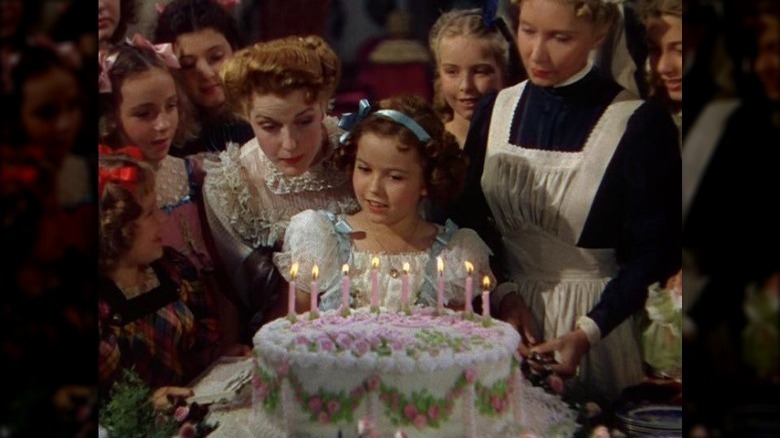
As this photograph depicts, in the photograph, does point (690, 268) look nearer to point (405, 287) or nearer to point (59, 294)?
point (405, 287)

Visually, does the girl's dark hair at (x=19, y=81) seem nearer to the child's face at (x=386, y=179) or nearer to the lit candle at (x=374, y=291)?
the child's face at (x=386, y=179)

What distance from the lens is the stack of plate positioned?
345 cm

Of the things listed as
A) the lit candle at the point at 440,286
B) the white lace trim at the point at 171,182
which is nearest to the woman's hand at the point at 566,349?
the lit candle at the point at 440,286

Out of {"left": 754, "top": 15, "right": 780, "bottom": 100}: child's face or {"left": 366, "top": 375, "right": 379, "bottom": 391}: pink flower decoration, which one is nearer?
{"left": 366, "top": 375, "right": 379, "bottom": 391}: pink flower decoration

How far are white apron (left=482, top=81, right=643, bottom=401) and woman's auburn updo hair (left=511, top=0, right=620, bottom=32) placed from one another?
0.22 metres

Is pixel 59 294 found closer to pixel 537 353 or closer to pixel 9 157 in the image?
pixel 9 157

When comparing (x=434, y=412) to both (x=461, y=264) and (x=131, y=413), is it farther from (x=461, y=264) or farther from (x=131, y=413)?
(x=131, y=413)

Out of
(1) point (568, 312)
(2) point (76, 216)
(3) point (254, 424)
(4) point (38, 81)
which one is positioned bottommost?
(3) point (254, 424)

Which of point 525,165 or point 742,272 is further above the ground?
point 525,165

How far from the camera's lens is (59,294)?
3.37 metres

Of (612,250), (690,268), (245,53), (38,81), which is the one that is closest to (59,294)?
(38,81)

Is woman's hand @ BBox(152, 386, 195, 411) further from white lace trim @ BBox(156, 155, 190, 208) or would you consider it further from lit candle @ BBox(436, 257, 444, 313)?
lit candle @ BBox(436, 257, 444, 313)

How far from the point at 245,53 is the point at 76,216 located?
70 centimetres

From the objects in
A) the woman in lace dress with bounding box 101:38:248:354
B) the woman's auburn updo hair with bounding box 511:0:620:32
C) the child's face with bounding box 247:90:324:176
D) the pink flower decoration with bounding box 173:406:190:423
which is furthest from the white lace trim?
the woman's auburn updo hair with bounding box 511:0:620:32
